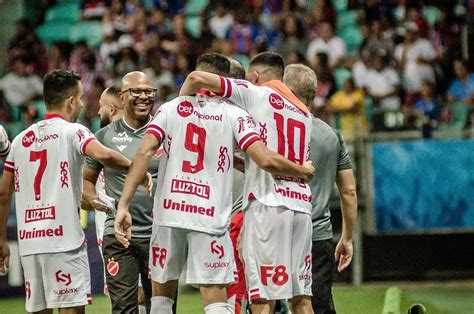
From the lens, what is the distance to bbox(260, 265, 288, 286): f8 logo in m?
7.32

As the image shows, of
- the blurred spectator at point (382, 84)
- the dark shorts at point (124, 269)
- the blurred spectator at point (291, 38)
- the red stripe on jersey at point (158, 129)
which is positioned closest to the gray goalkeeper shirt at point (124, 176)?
the dark shorts at point (124, 269)

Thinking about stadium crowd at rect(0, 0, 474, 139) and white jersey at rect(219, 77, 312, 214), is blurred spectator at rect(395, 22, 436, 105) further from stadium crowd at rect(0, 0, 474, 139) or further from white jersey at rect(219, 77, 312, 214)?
white jersey at rect(219, 77, 312, 214)

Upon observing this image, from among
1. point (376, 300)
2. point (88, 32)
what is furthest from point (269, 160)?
point (88, 32)

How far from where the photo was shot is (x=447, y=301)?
41.6ft

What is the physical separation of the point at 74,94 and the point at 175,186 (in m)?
1.08

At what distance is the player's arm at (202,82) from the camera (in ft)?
23.0

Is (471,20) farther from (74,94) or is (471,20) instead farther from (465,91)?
(74,94)

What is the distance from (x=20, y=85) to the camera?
733 inches

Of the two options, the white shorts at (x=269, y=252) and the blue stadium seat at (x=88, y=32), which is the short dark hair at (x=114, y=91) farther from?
the blue stadium seat at (x=88, y=32)

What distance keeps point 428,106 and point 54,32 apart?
7.98 metres

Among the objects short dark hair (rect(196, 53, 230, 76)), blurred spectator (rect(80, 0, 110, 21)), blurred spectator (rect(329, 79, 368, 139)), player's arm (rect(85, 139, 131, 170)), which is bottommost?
player's arm (rect(85, 139, 131, 170))

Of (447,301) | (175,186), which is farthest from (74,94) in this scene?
(447,301)

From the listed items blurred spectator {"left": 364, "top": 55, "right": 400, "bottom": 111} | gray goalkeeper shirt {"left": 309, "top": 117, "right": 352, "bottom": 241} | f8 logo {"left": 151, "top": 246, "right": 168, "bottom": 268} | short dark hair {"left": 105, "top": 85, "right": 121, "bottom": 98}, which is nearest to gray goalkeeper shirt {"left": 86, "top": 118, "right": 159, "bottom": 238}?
short dark hair {"left": 105, "top": 85, "right": 121, "bottom": 98}

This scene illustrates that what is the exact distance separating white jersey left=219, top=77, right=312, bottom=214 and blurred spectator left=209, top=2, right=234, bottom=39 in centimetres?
1156
